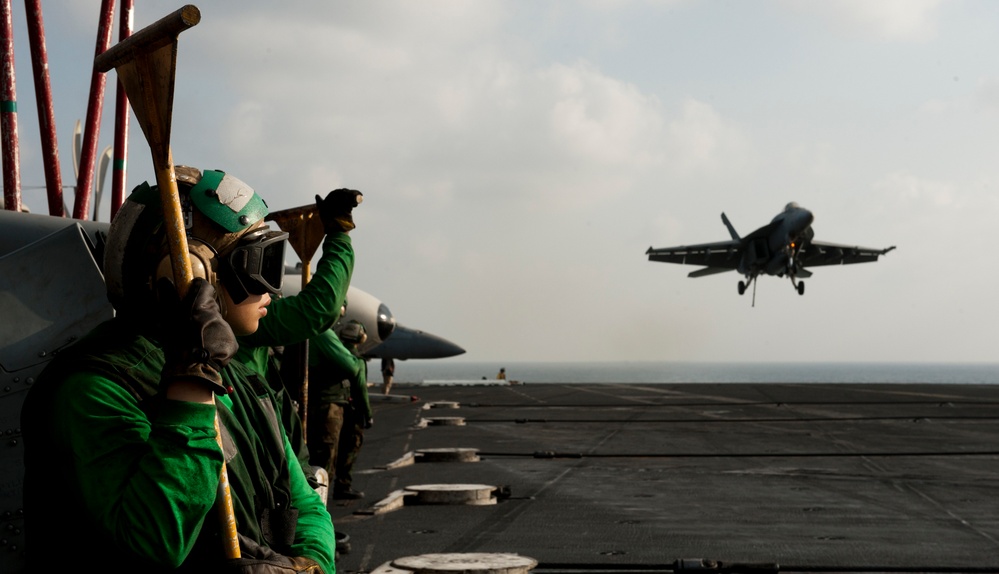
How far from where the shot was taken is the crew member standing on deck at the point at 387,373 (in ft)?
122

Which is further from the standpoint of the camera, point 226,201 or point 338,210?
point 338,210

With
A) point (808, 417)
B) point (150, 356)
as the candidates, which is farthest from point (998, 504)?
point (808, 417)

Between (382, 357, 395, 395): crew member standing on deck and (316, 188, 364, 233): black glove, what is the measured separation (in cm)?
3217

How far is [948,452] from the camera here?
1554 cm

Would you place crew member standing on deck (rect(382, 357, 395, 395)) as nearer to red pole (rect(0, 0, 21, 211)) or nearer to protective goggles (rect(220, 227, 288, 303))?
red pole (rect(0, 0, 21, 211))

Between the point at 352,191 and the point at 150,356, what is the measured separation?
7.71 feet

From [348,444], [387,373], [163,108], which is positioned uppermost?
[163,108]

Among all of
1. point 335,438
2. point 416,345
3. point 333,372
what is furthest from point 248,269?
point 416,345

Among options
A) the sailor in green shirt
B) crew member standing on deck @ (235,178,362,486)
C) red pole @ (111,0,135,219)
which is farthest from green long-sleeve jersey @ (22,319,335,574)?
red pole @ (111,0,135,219)

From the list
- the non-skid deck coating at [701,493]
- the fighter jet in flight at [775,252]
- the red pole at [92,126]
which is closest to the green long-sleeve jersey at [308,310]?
the non-skid deck coating at [701,493]

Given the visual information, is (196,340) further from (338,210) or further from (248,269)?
(338,210)

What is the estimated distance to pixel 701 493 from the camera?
430 inches

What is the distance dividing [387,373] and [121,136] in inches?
1156

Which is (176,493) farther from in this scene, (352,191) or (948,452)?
(948,452)
